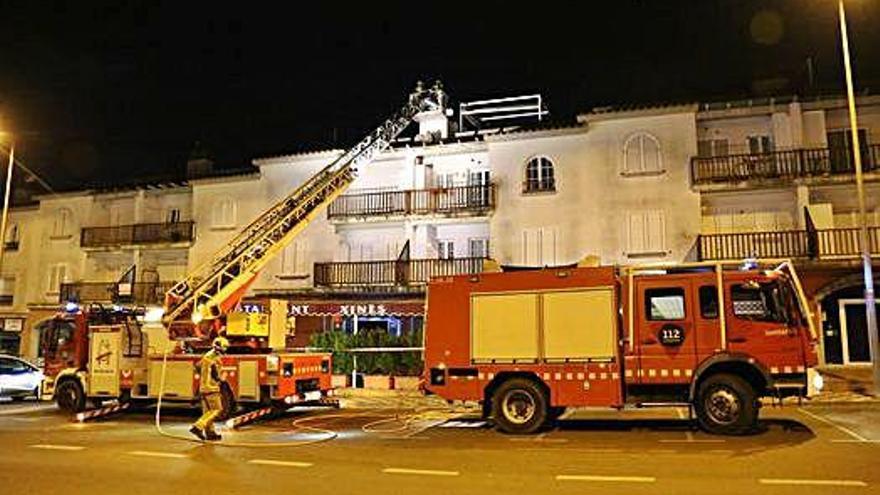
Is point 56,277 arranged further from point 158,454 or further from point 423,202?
point 158,454

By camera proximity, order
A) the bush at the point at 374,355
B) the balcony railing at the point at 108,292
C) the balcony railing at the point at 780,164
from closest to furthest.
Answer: the bush at the point at 374,355 < the balcony railing at the point at 780,164 < the balcony railing at the point at 108,292

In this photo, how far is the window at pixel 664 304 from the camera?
12.8m

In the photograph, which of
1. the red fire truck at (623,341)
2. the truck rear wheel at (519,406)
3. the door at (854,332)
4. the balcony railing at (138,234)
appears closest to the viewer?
the red fire truck at (623,341)

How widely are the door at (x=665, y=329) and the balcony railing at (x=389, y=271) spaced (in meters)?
16.1

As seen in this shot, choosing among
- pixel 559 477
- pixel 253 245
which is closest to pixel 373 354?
pixel 253 245

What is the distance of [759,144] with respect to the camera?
26.9 meters

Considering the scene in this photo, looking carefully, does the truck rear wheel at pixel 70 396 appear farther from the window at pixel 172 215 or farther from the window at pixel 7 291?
the window at pixel 7 291

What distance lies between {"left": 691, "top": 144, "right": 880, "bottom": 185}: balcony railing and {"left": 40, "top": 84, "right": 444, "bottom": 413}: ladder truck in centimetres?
1586

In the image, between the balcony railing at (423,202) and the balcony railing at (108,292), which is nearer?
the balcony railing at (423,202)

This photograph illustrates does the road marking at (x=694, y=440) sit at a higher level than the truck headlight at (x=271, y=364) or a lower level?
lower

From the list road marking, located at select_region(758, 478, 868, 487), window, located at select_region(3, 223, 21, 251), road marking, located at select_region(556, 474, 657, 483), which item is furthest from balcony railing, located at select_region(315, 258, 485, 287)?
window, located at select_region(3, 223, 21, 251)

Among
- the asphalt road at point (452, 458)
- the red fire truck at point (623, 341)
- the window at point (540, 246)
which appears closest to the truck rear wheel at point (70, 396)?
the asphalt road at point (452, 458)

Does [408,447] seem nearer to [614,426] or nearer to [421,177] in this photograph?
[614,426]

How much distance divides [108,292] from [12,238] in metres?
8.86
